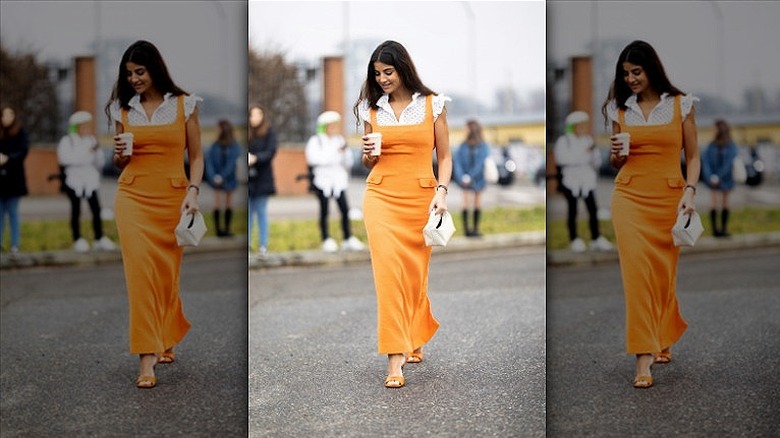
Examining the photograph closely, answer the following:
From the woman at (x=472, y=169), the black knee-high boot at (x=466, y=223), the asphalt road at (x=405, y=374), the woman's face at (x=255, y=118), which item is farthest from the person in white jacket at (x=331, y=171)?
the asphalt road at (x=405, y=374)

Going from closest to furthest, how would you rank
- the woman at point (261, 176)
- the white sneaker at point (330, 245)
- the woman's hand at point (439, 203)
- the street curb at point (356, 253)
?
the woman's hand at point (439, 203)
the street curb at point (356, 253)
the woman at point (261, 176)
the white sneaker at point (330, 245)

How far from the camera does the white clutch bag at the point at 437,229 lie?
11.0ft

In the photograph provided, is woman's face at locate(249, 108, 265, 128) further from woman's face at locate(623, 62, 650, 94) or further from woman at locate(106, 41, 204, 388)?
woman's face at locate(623, 62, 650, 94)

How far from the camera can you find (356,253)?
6859 millimetres

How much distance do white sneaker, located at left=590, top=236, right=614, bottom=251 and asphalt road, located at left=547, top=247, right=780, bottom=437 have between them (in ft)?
0.21

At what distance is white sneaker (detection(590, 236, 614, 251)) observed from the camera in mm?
3391

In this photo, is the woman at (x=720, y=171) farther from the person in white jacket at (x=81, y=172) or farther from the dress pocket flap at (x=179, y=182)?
the person in white jacket at (x=81, y=172)

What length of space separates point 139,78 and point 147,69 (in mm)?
43

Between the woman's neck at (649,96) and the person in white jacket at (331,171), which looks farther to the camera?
the person in white jacket at (331,171)

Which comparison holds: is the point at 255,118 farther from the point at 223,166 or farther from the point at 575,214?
the point at 575,214

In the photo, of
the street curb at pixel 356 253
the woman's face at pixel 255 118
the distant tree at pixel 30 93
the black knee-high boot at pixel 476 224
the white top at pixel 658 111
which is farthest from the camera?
the black knee-high boot at pixel 476 224

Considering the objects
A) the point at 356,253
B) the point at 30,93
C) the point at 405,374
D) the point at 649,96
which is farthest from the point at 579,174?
the point at 356,253

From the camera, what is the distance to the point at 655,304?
11.0 feet

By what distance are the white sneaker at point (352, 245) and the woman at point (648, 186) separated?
3.70 m
